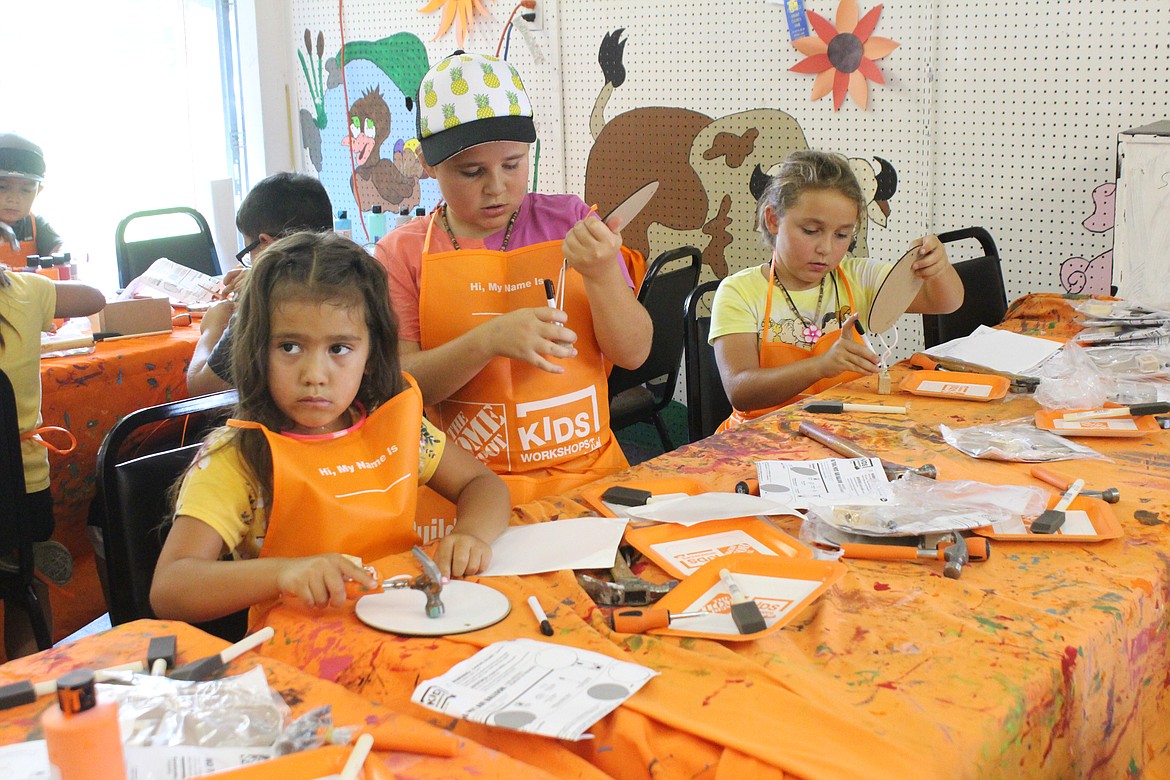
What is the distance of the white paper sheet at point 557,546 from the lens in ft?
4.23

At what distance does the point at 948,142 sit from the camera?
11.0 ft

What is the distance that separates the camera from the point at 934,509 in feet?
4.70

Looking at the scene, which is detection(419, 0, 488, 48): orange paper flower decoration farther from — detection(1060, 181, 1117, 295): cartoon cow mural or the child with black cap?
detection(1060, 181, 1117, 295): cartoon cow mural

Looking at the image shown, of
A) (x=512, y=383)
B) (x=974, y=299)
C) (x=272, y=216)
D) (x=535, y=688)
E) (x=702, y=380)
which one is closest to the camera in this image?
(x=535, y=688)

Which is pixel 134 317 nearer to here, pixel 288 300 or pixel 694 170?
pixel 288 300

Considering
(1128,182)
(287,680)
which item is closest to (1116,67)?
(1128,182)

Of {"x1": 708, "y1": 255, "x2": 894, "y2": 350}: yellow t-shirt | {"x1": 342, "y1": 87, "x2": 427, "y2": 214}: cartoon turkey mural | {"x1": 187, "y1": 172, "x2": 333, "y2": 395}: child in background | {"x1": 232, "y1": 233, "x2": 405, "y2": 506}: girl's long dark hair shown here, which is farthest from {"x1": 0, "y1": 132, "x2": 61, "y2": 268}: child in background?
{"x1": 708, "y1": 255, "x2": 894, "y2": 350}: yellow t-shirt

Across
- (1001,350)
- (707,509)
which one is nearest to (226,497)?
(707,509)

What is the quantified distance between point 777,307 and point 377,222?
9.82 ft

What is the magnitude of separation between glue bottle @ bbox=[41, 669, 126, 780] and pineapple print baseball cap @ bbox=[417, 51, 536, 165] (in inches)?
47.0

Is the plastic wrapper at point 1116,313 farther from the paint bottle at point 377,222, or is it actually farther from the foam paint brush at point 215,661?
the paint bottle at point 377,222

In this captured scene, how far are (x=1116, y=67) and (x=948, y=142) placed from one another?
1.74 feet

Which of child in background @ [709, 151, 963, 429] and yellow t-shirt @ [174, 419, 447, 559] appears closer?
yellow t-shirt @ [174, 419, 447, 559]

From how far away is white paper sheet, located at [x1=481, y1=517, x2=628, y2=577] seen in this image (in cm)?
129
